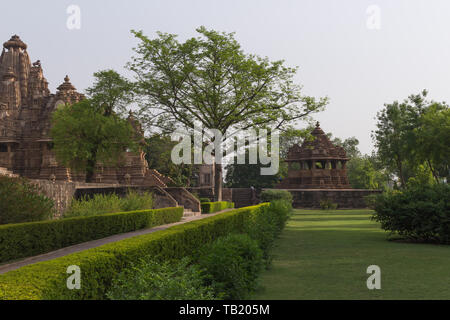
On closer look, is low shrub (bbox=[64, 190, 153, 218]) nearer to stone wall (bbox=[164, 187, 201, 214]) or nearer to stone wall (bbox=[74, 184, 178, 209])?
stone wall (bbox=[74, 184, 178, 209])

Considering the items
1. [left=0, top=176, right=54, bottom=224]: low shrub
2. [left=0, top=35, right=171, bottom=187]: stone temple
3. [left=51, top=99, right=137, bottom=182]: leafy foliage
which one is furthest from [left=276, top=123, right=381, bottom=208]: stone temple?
[left=0, top=176, right=54, bottom=224]: low shrub

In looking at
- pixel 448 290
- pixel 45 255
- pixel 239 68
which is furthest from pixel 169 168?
pixel 448 290

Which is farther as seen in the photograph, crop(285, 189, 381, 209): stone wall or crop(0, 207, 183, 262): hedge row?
crop(285, 189, 381, 209): stone wall

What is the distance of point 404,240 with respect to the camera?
14383 millimetres

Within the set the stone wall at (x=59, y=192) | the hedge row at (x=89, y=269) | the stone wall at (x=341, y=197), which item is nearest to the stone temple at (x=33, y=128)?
the stone wall at (x=341, y=197)

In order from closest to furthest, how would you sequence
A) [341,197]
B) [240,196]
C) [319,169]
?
[341,197]
[240,196]
[319,169]

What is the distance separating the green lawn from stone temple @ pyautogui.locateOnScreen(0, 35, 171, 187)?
3126cm

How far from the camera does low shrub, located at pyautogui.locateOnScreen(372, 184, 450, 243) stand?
13.2m

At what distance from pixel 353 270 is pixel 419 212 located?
5.72 meters

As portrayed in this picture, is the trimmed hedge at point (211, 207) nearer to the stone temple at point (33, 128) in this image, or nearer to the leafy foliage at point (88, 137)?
the leafy foliage at point (88, 137)

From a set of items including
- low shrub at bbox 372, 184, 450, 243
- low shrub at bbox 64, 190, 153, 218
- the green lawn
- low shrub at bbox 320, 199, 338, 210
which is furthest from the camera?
low shrub at bbox 320, 199, 338, 210

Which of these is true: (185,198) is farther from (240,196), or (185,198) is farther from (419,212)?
(240,196)

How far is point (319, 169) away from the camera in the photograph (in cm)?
4972

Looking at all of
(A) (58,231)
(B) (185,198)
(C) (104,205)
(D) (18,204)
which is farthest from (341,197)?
(D) (18,204)
